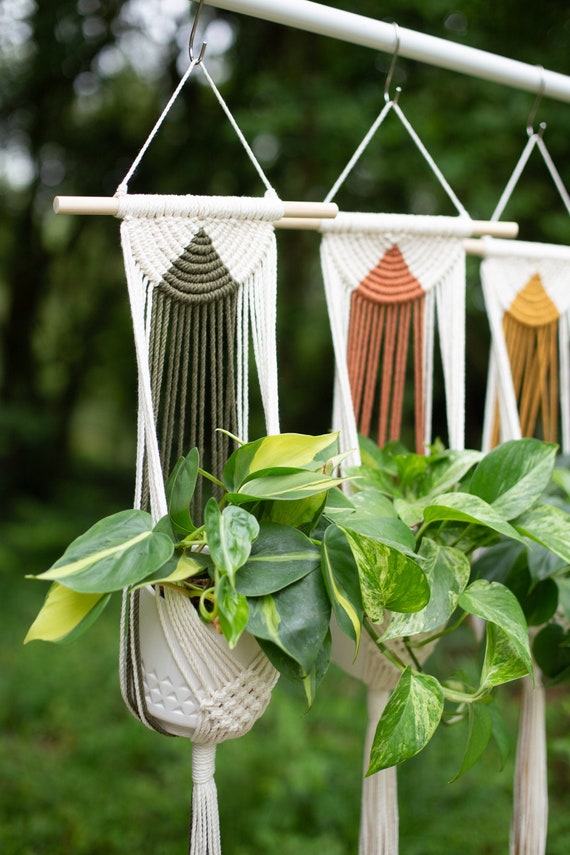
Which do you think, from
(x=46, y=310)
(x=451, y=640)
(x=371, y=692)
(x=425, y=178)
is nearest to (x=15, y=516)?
(x=46, y=310)

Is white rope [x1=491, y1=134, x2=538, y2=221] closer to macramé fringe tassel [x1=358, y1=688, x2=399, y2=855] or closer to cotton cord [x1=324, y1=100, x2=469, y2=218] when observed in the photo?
cotton cord [x1=324, y1=100, x2=469, y2=218]

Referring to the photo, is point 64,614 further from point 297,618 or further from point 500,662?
point 500,662

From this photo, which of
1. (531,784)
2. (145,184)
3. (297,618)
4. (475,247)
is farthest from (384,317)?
(145,184)

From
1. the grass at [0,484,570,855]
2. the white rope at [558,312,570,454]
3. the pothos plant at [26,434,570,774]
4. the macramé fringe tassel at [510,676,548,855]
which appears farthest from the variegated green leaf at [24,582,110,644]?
the grass at [0,484,570,855]

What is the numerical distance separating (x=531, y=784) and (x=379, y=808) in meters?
0.27

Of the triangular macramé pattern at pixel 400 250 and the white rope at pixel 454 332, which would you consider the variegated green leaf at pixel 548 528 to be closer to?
the white rope at pixel 454 332

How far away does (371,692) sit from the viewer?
43.2 inches

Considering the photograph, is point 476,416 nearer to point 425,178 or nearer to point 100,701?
point 425,178

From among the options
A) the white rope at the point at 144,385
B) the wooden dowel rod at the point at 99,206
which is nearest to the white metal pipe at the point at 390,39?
the wooden dowel rod at the point at 99,206

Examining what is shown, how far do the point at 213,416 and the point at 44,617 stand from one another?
0.34 m

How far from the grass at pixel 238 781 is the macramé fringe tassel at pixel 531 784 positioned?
57 centimetres

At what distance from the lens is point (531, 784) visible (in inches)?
46.9

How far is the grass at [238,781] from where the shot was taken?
188 centimetres

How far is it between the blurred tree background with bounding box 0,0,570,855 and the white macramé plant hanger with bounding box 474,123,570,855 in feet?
2.07
